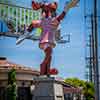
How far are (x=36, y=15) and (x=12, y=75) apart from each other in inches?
495

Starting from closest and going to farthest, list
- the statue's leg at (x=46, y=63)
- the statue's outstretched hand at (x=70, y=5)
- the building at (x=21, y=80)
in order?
the statue's outstretched hand at (x=70, y=5) → the statue's leg at (x=46, y=63) → the building at (x=21, y=80)

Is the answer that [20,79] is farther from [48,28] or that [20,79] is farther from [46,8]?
[46,8]

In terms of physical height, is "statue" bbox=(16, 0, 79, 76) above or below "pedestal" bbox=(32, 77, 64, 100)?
above

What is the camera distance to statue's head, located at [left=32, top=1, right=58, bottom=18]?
22.2 meters

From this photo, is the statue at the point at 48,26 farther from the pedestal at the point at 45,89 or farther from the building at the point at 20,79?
the building at the point at 20,79

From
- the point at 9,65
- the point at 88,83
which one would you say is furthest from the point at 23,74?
the point at 88,83

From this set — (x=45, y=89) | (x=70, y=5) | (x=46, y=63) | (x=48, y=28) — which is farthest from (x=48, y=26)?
(x=45, y=89)

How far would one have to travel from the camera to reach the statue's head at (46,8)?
73.0 feet

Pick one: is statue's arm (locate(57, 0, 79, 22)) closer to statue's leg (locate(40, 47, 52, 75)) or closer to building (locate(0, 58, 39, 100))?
statue's leg (locate(40, 47, 52, 75))

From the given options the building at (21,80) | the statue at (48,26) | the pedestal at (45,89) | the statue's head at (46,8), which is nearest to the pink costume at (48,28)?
the statue at (48,26)

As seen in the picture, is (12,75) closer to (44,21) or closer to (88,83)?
(44,21)

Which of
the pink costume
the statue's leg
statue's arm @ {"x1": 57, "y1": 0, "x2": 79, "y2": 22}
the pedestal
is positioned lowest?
the pedestal

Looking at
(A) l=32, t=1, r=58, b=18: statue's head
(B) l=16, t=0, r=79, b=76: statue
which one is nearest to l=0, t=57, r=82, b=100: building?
(B) l=16, t=0, r=79, b=76: statue

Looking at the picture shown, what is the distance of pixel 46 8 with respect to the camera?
2239 cm
